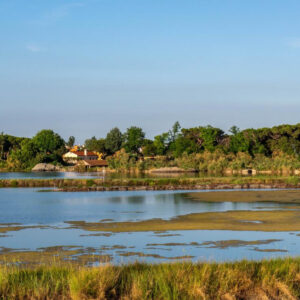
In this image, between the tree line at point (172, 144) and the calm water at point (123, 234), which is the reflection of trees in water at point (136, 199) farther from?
the tree line at point (172, 144)

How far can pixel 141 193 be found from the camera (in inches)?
1725

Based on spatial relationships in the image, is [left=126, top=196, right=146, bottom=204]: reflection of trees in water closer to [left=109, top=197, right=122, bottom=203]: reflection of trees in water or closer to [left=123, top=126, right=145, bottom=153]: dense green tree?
[left=109, top=197, right=122, bottom=203]: reflection of trees in water

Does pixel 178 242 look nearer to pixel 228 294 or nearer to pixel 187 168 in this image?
pixel 228 294

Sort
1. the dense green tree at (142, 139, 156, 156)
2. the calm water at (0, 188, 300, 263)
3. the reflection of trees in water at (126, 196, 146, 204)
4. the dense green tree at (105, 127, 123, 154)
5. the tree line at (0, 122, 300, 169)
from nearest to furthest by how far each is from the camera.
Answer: the calm water at (0, 188, 300, 263) → the reflection of trees in water at (126, 196, 146, 204) → the tree line at (0, 122, 300, 169) → the dense green tree at (142, 139, 156, 156) → the dense green tree at (105, 127, 123, 154)

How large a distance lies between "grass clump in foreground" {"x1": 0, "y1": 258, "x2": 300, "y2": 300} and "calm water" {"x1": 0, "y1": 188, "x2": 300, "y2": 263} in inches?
119

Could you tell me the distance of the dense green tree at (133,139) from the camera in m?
118

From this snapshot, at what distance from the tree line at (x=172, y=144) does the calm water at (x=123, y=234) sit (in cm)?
5327

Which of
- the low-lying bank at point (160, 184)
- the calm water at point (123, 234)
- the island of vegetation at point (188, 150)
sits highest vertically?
the island of vegetation at point (188, 150)

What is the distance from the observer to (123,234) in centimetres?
2030

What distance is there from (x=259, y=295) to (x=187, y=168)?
76.8 m

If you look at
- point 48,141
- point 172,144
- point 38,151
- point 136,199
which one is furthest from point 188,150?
point 136,199

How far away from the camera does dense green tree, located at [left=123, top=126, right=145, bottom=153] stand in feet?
386

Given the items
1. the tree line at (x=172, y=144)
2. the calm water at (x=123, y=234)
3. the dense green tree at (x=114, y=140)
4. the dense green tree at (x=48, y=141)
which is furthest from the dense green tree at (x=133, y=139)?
the calm water at (x=123, y=234)

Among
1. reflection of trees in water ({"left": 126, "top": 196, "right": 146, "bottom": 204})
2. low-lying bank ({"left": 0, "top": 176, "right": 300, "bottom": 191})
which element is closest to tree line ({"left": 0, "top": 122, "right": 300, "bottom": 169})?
low-lying bank ({"left": 0, "top": 176, "right": 300, "bottom": 191})
